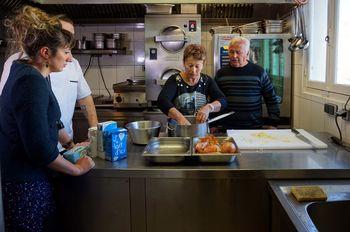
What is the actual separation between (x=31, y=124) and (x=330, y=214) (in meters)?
0.98

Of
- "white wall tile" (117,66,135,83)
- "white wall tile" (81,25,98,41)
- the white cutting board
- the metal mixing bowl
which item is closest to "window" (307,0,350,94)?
the white cutting board

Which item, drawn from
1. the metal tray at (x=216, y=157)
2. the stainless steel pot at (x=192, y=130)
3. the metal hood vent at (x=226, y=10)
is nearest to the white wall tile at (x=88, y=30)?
the metal hood vent at (x=226, y=10)

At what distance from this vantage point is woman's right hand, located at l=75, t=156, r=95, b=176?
130cm

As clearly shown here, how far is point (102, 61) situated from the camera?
355 cm

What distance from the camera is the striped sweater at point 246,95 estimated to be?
8.04 ft

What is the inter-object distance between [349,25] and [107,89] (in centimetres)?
234

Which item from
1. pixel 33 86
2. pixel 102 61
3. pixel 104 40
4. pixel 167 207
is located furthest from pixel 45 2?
pixel 167 207

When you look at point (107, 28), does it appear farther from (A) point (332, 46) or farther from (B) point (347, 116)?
(B) point (347, 116)

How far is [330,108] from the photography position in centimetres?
199

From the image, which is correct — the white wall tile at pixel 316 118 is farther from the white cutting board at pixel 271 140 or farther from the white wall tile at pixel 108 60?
the white wall tile at pixel 108 60

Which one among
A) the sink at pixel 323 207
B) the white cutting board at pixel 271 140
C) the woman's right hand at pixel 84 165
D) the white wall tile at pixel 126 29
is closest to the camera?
the sink at pixel 323 207

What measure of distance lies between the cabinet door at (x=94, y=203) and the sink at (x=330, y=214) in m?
0.67

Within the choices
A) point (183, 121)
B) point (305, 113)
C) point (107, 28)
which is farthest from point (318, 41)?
point (107, 28)

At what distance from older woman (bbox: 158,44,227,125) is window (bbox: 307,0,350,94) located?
0.64 m
